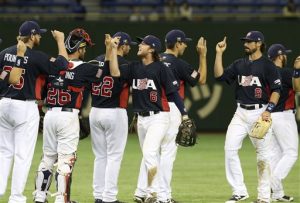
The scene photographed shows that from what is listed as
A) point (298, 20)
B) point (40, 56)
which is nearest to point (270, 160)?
point (40, 56)

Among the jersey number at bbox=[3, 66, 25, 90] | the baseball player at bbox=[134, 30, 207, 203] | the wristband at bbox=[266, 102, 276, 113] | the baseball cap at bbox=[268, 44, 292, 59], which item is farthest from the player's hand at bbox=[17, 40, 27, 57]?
the baseball cap at bbox=[268, 44, 292, 59]

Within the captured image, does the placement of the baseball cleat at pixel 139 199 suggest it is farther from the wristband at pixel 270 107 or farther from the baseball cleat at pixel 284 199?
the wristband at pixel 270 107

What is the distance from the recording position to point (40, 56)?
11250 mm

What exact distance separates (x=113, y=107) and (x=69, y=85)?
887 mm

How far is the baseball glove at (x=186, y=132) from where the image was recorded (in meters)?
12.0

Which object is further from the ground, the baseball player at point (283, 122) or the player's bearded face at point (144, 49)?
the player's bearded face at point (144, 49)

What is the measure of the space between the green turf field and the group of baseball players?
2.13 ft

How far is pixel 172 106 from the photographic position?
1279cm

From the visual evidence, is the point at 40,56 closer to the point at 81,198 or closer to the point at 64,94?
the point at 64,94

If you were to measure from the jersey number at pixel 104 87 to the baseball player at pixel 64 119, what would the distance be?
48cm

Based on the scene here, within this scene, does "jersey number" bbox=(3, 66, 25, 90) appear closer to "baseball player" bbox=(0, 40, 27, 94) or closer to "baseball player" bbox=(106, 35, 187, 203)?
"baseball player" bbox=(0, 40, 27, 94)

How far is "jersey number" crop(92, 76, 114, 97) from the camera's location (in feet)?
39.6

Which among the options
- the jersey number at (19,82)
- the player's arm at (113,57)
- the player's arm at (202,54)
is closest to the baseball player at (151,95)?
the player's arm at (113,57)

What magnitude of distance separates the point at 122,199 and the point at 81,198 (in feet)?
2.01
